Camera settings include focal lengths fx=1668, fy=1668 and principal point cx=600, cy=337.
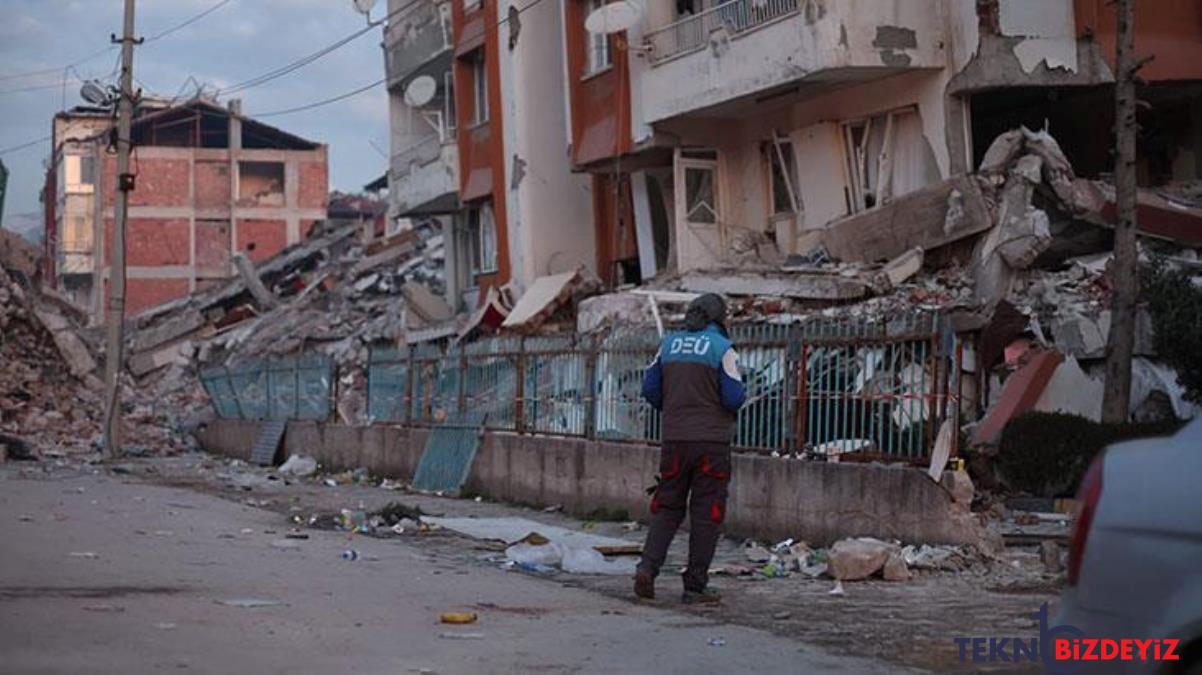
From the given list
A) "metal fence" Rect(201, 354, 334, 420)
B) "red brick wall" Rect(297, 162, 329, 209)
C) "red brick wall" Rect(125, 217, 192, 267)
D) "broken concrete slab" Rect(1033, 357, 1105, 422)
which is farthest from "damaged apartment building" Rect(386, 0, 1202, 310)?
"red brick wall" Rect(297, 162, 329, 209)

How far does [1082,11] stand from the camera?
72.2ft

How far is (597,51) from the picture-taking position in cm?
2825

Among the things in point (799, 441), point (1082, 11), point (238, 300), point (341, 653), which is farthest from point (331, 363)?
point (238, 300)

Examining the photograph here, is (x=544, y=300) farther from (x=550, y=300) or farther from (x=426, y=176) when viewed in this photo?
(x=426, y=176)

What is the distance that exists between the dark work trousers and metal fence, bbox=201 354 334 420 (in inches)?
724

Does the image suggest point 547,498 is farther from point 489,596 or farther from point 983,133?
point 983,133

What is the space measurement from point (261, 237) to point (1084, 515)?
7465 centimetres

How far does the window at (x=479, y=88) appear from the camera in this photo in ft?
110

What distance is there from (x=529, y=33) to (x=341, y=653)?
78.3ft

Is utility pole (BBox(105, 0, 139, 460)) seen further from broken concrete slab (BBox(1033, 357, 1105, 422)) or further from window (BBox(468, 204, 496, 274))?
broken concrete slab (BBox(1033, 357, 1105, 422))

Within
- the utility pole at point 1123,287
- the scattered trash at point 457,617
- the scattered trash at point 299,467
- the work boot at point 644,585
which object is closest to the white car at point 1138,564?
the scattered trash at point 457,617

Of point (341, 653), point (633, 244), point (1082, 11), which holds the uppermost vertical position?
point (1082, 11)

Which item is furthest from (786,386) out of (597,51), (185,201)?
(185,201)

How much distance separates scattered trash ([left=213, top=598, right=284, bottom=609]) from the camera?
31.8 ft
